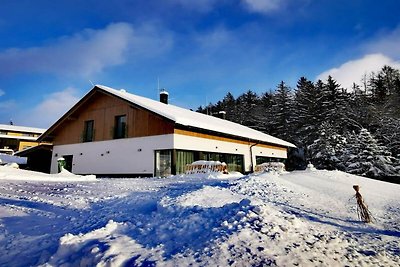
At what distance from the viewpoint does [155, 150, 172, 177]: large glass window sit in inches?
642

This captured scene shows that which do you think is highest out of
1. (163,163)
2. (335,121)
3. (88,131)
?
(335,121)

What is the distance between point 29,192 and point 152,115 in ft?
29.8

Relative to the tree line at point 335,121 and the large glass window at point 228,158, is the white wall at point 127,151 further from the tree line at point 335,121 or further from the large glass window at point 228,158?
the tree line at point 335,121

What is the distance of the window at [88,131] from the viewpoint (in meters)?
20.2

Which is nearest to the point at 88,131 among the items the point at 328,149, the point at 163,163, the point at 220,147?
the point at 163,163

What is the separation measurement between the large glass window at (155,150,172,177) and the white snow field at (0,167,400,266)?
8915mm

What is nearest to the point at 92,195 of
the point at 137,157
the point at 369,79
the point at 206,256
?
the point at 206,256

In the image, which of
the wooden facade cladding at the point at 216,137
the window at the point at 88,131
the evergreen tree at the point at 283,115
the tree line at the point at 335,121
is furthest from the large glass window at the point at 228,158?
the evergreen tree at the point at 283,115

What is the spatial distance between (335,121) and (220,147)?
23213mm

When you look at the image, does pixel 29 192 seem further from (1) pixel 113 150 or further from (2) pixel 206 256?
(1) pixel 113 150

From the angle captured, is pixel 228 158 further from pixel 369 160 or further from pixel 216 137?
pixel 369 160

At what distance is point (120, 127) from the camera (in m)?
18.7

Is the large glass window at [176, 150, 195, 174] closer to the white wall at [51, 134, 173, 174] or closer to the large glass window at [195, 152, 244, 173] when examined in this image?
the large glass window at [195, 152, 244, 173]

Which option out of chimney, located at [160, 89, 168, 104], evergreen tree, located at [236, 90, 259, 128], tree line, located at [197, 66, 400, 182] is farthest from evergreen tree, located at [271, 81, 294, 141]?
chimney, located at [160, 89, 168, 104]
